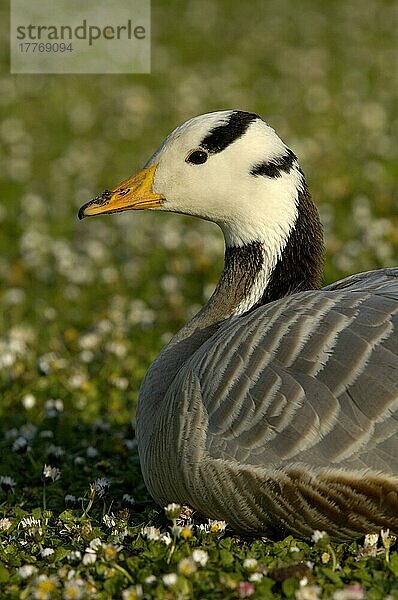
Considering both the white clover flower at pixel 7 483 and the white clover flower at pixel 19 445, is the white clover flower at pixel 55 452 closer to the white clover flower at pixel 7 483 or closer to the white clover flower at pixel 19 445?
the white clover flower at pixel 19 445

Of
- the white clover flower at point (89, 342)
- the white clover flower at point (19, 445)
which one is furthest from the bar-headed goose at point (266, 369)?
the white clover flower at point (89, 342)

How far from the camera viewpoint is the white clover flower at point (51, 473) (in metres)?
5.19

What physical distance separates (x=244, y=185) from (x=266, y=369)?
1.18 metres

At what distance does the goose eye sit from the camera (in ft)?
16.8

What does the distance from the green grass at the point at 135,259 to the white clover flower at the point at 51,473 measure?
0.08m

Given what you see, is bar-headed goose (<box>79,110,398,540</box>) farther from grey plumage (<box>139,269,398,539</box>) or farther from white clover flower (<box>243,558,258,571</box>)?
white clover flower (<box>243,558,258,571</box>)

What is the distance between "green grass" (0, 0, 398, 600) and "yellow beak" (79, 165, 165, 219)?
4.88 feet

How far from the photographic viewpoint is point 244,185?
16.5 feet

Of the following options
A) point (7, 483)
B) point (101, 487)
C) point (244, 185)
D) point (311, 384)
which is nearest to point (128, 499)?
point (101, 487)

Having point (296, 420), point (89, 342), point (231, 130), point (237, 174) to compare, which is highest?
point (231, 130)

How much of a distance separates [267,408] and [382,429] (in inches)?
20.5

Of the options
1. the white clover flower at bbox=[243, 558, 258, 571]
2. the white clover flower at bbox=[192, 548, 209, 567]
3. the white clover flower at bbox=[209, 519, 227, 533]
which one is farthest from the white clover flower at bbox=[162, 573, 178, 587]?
the white clover flower at bbox=[209, 519, 227, 533]

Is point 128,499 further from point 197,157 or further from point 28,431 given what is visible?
point 197,157

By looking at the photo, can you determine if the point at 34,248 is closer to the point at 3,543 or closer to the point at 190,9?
the point at 3,543
